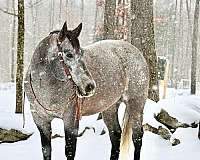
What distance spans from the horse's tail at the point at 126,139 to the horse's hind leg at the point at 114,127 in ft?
0.23

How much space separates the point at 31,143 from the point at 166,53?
39231mm

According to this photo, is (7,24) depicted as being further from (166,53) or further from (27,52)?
(166,53)

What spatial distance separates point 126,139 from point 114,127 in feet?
0.76

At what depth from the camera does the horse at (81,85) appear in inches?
143

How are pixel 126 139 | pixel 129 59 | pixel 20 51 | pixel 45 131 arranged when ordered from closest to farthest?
1. pixel 45 131
2. pixel 129 59
3. pixel 126 139
4. pixel 20 51

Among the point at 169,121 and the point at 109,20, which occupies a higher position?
the point at 109,20

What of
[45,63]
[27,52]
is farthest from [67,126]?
[27,52]

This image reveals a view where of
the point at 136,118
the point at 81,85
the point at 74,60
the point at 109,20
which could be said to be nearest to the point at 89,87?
the point at 81,85

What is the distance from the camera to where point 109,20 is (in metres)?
8.35

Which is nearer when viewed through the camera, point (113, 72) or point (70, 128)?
point (70, 128)

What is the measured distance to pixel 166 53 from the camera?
44.0 metres

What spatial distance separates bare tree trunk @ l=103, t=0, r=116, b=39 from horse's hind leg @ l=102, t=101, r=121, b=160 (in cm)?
339

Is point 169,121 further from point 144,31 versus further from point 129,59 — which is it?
point 129,59

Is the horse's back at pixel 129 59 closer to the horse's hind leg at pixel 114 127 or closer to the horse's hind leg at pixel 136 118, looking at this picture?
the horse's hind leg at pixel 136 118
